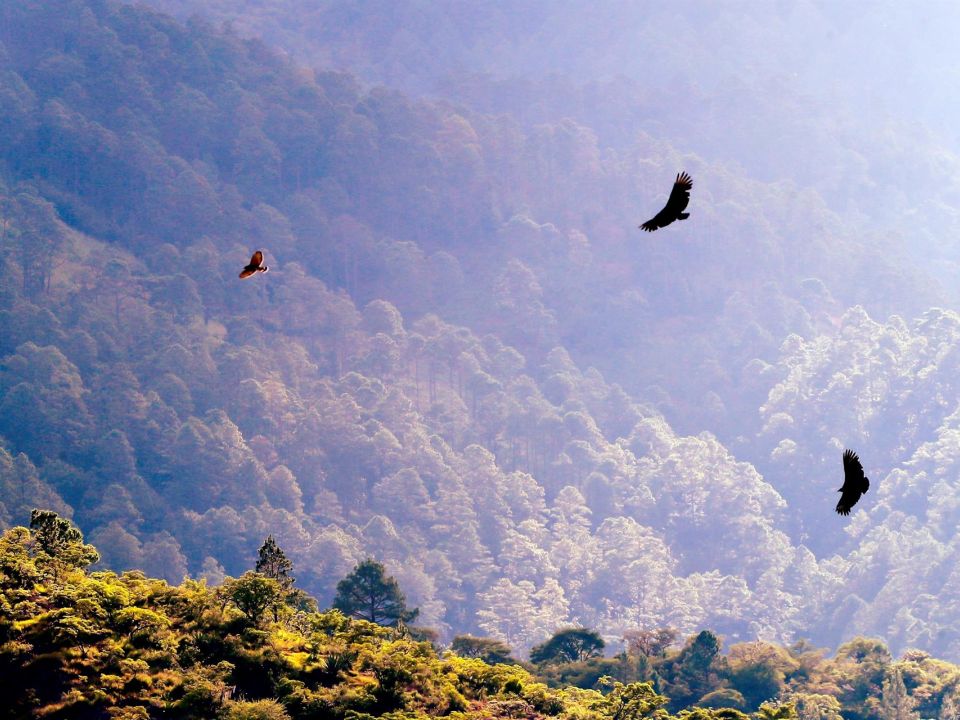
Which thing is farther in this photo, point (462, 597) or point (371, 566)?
point (462, 597)

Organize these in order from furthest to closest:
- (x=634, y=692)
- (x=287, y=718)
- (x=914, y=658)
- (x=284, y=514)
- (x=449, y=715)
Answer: (x=284, y=514), (x=914, y=658), (x=634, y=692), (x=449, y=715), (x=287, y=718)

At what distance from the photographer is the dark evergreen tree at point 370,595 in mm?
87500

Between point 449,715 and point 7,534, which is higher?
point 7,534

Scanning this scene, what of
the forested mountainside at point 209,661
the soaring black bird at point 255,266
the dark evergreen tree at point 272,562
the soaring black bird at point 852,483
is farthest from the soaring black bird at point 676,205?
the dark evergreen tree at point 272,562

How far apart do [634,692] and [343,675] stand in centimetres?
994

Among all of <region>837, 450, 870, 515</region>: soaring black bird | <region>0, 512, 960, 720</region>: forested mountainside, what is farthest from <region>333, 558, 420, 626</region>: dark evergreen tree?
<region>837, 450, 870, 515</region>: soaring black bird

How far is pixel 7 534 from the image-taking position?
38.5 m

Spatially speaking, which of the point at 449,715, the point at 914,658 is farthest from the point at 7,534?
the point at 914,658

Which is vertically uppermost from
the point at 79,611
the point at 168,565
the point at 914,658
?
the point at 168,565

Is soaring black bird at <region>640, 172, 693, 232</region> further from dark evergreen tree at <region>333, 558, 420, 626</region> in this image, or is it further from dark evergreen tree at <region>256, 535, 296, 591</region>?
dark evergreen tree at <region>333, 558, 420, 626</region>

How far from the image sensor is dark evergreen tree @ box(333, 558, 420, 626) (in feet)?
287

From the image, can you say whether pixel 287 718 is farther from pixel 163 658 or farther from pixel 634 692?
pixel 634 692

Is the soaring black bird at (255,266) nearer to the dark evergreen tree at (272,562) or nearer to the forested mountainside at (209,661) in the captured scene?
the forested mountainside at (209,661)

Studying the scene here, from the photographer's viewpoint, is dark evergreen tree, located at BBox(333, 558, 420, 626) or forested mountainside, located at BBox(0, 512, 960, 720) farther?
dark evergreen tree, located at BBox(333, 558, 420, 626)
